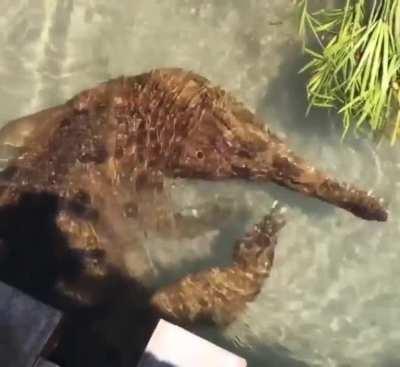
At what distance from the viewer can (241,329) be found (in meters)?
4.12

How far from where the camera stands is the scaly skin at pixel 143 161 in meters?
4.15

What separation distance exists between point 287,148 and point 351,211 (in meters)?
0.42

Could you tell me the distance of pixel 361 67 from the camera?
391 centimetres

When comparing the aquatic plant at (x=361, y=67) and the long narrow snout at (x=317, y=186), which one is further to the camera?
the long narrow snout at (x=317, y=186)

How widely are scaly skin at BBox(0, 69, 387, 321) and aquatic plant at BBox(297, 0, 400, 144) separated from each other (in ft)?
1.08

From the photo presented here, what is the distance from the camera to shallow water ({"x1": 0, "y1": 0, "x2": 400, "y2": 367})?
13.6ft

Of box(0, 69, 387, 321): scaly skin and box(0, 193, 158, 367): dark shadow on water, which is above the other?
box(0, 69, 387, 321): scaly skin

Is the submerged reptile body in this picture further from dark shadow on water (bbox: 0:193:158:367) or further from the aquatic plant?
the aquatic plant

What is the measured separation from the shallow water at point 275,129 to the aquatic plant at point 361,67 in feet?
0.69

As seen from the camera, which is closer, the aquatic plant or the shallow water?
the aquatic plant

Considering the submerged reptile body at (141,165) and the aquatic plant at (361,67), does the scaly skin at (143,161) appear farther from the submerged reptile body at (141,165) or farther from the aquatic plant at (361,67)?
the aquatic plant at (361,67)

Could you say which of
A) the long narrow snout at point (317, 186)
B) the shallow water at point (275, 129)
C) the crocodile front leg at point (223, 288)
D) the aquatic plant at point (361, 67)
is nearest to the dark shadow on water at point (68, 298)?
the crocodile front leg at point (223, 288)

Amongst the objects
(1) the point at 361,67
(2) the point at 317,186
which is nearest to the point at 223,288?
(2) the point at 317,186

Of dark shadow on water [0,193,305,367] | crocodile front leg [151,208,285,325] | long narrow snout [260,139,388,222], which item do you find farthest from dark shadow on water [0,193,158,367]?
long narrow snout [260,139,388,222]
